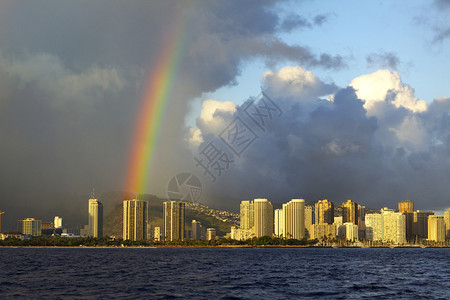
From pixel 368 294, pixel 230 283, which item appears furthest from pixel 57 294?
A: pixel 368 294

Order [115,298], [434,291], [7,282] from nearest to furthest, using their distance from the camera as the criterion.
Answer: [115,298] → [434,291] → [7,282]

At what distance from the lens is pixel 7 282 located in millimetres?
115188

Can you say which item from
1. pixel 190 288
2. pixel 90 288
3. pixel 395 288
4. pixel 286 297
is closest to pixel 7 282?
pixel 90 288

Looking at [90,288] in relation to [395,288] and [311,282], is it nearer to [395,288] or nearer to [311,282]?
[311,282]

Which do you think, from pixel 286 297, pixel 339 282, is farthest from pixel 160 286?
pixel 339 282

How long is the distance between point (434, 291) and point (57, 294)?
7009 centimetres

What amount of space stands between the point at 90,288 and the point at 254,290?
1267 inches

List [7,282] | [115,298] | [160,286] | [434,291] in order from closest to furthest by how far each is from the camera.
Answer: [115,298] → [434,291] → [160,286] → [7,282]

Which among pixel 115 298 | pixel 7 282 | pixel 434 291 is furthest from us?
pixel 7 282

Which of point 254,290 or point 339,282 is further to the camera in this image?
point 339,282

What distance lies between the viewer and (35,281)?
4619 inches

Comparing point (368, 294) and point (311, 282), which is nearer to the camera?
point (368, 294)

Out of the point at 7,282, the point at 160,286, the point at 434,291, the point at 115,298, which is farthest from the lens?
the point at 7,282

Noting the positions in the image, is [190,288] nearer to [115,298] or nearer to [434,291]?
[115,298]
